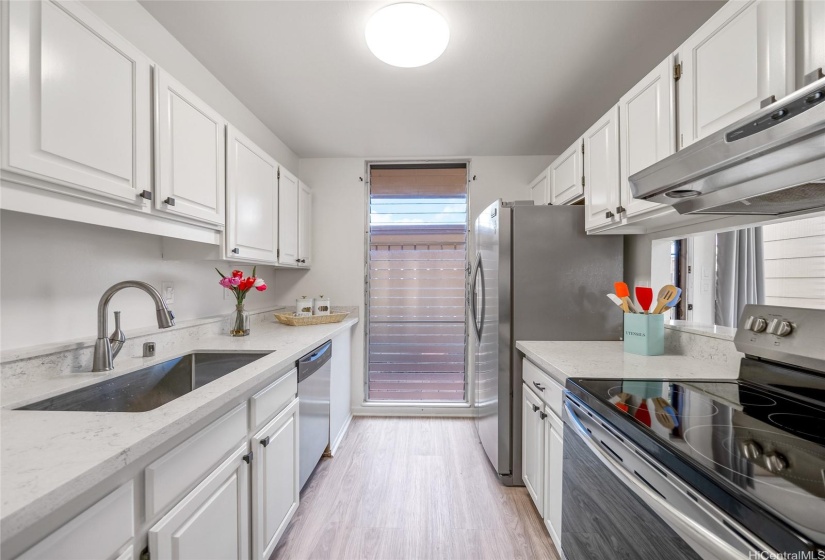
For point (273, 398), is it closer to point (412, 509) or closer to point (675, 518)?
point (412, 509)

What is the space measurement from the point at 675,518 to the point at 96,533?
3.72 feet

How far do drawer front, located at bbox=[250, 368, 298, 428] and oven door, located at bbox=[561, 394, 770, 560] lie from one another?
1151mm

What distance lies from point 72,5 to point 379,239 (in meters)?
2.45

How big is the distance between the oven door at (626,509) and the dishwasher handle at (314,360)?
1.22 m

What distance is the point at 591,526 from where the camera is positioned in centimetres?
104

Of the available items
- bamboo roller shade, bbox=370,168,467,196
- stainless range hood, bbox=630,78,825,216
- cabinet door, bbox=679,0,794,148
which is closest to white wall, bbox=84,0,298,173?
bamboo roller shade, bbox=370,168,467,196

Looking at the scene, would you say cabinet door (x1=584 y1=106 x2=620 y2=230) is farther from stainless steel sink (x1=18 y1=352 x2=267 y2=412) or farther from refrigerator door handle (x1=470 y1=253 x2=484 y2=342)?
stainless steel sink (x1=18 y1=352 x2=267 y2=412)

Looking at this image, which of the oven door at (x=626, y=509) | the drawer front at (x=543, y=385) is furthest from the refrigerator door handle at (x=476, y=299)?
the oven door at (x=626, y=509)

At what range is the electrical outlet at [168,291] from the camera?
5.57 feet

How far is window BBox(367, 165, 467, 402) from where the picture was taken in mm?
3252

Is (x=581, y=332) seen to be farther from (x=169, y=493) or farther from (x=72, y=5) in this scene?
(x=72, y=5)

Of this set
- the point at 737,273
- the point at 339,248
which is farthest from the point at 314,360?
the point at 737,273

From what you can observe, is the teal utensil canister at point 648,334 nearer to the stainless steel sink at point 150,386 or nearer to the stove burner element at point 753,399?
the stove burner element at point 753,399

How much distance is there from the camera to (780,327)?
3.53 feet
